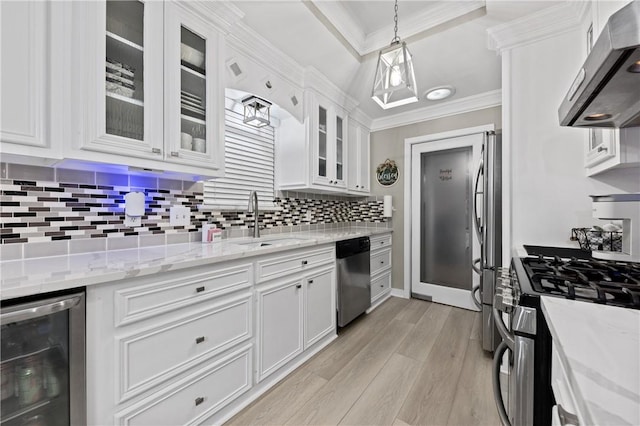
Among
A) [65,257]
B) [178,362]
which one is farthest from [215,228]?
[178,362]

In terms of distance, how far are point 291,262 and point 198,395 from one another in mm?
901

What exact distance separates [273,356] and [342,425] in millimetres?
570

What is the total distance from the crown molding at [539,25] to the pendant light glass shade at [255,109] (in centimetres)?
182

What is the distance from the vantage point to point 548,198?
1788 millimetres

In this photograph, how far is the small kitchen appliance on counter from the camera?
121cm

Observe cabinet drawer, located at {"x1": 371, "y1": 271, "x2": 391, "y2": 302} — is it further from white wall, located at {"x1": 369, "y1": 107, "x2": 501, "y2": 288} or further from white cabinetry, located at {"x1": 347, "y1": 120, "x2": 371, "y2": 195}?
white cabinetry, located at {"x1": 347, "y1": 120, "x2": 371, "y2": 195}

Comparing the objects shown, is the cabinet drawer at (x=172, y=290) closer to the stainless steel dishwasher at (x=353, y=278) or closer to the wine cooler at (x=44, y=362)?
the wine cooler at (x=44, y=362)

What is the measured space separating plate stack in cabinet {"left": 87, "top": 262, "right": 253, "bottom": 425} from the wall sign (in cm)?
266

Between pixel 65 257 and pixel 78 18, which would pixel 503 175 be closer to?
pixel 78 18

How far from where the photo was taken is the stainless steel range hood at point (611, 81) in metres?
0.67

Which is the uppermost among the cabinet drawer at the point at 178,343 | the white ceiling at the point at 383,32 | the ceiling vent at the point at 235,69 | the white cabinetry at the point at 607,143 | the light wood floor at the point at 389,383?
the white ceiling at the point at 383,32

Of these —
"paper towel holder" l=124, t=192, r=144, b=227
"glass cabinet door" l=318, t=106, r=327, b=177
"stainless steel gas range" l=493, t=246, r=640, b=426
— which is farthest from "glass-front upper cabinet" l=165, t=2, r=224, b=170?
"stainless steel gas range" l=493, t=246, r=640, b=426

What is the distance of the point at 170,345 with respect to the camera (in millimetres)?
1194

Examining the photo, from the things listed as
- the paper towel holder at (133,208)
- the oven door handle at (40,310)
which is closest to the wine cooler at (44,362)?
the oven door handle at (40,310)
